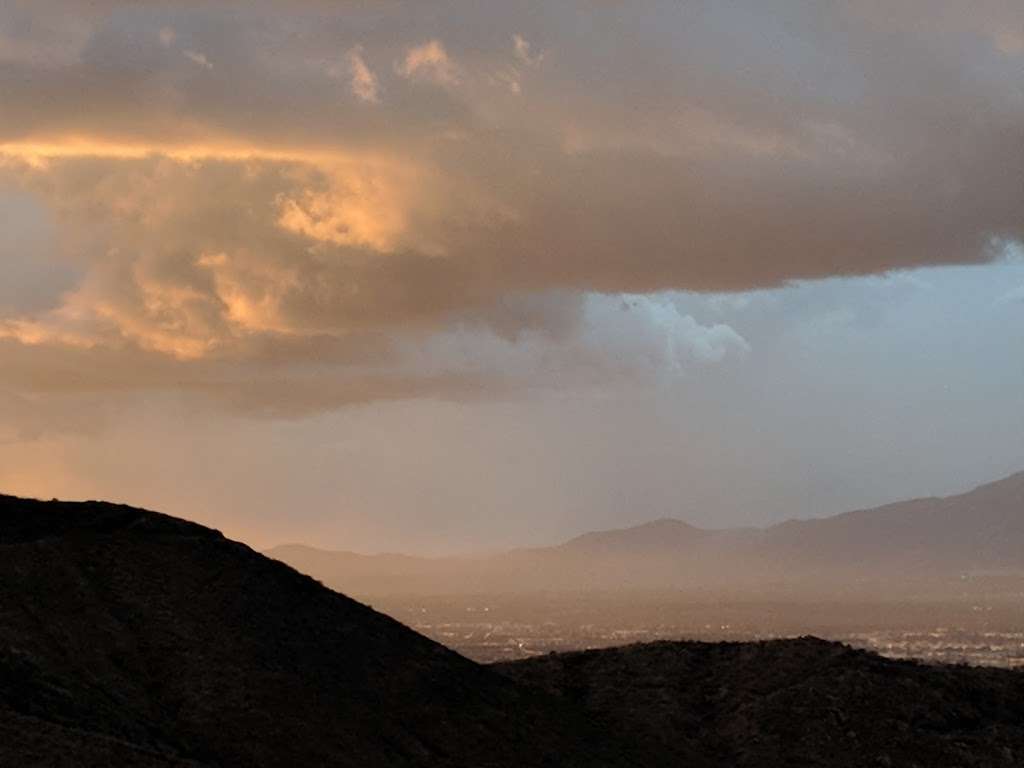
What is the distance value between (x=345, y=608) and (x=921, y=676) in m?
22.3

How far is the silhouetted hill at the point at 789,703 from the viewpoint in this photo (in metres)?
50.6

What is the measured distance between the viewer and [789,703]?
175 ft

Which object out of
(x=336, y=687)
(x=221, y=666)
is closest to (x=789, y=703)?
(x=336, y=687)

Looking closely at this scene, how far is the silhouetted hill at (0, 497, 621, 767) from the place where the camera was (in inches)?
1545

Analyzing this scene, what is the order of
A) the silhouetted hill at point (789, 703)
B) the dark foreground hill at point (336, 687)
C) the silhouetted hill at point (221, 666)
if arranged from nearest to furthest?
the silhouetted hill at point (221, 666)
the dark foreground hill at point (336, 687)
the silhouetted hill at point (789, 703)

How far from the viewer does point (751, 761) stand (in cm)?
5012

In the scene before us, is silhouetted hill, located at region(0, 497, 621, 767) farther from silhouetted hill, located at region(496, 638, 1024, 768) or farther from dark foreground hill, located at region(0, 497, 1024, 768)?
silhouetted hill, located at region(496, 638, 1024, 768)

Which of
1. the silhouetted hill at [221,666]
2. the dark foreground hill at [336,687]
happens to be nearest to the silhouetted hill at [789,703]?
the dark foreground hill at [336,687]

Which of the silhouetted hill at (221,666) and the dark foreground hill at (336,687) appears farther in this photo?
the dark foreground hill at (336,687)

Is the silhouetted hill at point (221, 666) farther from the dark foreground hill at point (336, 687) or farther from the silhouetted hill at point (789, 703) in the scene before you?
the silhouetted hill at point (789, 703)

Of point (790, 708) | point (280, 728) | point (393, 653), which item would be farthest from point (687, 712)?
point (280, 728)

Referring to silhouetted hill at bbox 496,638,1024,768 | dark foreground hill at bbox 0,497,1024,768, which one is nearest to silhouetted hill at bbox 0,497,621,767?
dark foreground hill at bbox 0,497,1024,768

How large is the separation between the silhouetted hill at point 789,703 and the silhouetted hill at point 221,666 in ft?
19.4

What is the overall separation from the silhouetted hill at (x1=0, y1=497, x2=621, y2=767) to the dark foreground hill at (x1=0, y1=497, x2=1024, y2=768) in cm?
7
